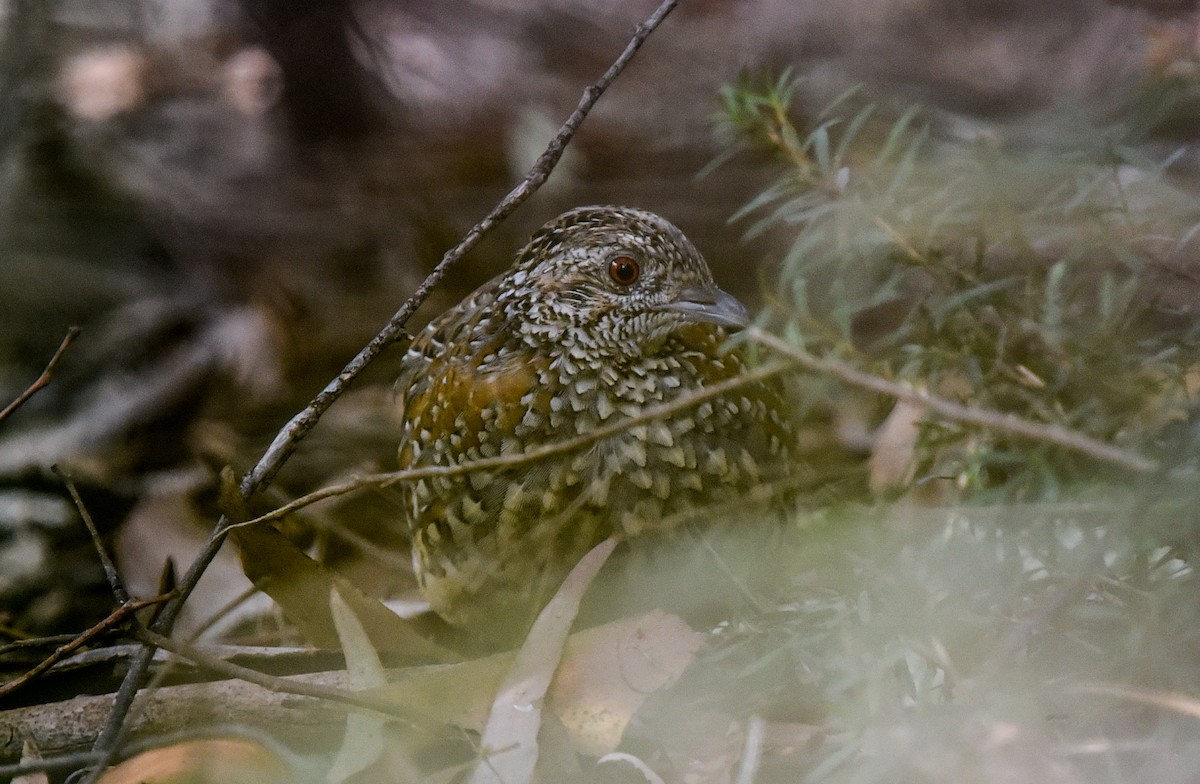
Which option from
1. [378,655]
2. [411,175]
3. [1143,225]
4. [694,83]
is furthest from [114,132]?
[1143,225]

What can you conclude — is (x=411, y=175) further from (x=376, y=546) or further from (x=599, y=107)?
(x=376, y=546)

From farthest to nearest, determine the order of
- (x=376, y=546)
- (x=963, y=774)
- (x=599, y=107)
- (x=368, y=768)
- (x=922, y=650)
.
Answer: (x=599, y=107)
(x=376, y=546)
(x=368, y=768)
(x=922, y=650)
(x=963, y=774)

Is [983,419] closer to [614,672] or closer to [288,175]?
[614,672]

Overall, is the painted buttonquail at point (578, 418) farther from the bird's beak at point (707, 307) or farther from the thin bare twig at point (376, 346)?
the thin bare twig at point (376, 346)

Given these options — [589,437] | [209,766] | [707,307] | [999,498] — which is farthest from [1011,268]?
[209,766]

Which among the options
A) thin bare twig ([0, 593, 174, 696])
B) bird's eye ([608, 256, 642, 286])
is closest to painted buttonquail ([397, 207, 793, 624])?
bird's eye ([608, 256, 642, 286])

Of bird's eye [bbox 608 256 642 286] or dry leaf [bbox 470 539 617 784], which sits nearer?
dry leaf [bbox 470 539 617 784]

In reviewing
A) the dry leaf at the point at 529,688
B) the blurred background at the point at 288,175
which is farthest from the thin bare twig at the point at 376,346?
the blurred background at the point at 288,175

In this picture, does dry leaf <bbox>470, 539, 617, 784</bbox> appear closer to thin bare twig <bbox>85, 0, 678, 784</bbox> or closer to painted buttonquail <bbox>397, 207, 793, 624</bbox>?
painted buttonquail <bbox>397, 207, 793, 624</bbox>
